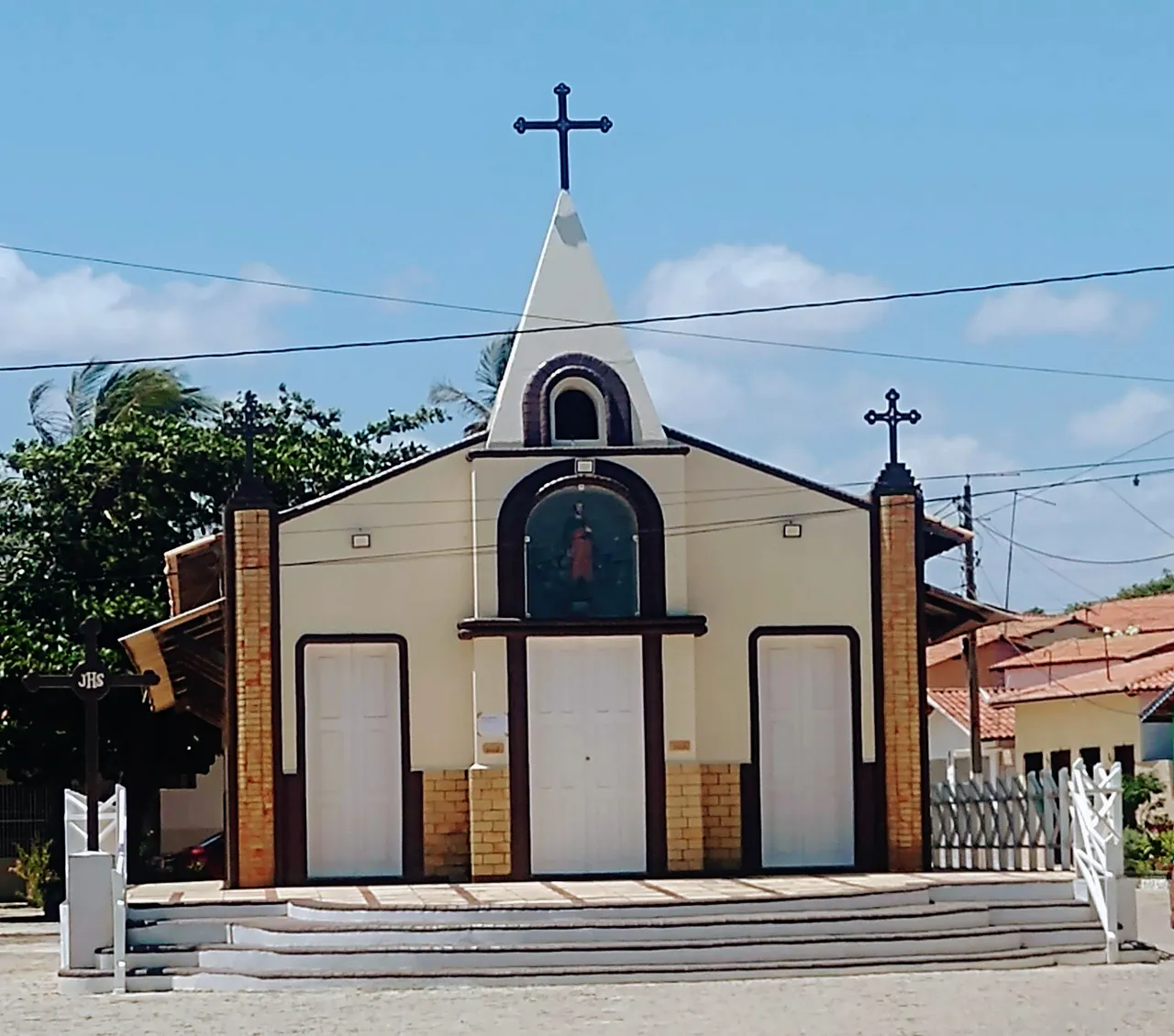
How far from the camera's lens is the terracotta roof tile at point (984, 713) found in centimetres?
4434

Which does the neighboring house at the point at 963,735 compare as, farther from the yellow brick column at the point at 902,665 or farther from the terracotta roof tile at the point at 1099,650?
the yellow brick column at the point at 902,665

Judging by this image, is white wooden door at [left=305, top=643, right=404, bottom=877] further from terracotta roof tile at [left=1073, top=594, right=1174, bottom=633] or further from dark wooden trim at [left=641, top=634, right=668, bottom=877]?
terracotta roof tile at [left=1073, top=594, right=1174, bottom=633]

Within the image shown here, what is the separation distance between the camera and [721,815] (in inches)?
907

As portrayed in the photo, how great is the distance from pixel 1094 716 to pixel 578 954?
21.8 meters

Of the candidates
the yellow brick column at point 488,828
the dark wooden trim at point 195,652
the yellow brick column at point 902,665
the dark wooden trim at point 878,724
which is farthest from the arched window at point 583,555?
the dark wooden trim at point 195,652

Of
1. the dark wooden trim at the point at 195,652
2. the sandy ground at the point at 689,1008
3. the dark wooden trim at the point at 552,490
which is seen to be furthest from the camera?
the dark wooden trim at the point at 195,652

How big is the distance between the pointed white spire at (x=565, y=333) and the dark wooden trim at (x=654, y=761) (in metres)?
2.30

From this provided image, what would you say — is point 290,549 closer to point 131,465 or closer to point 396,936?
point 396,936

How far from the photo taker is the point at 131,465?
36.0 metres

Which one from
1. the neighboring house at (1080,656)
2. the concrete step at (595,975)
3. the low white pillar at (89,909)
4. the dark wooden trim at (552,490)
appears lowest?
the concrete step at (595,975)

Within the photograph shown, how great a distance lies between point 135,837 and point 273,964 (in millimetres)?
17721

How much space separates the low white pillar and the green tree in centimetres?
1430


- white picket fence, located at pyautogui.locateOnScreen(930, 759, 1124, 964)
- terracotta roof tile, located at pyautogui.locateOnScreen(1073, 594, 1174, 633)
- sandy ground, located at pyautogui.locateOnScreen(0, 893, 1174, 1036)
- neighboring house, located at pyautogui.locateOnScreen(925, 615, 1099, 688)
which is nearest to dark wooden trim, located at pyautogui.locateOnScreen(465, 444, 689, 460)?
white picket fence, located at pyautogui.locateOnScreen(930, 759, 1124, 964)

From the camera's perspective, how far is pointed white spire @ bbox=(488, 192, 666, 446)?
2328cm
